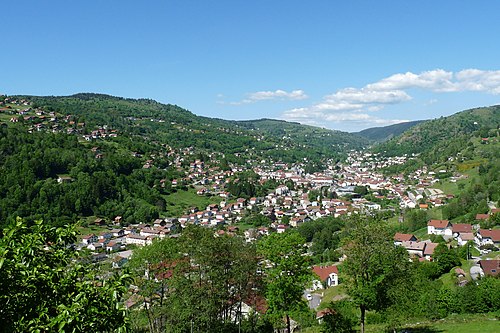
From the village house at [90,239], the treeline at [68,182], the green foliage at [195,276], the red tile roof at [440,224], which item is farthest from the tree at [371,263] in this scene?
the treeline at [68,182]

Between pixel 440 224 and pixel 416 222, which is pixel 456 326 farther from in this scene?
pixel 416 222

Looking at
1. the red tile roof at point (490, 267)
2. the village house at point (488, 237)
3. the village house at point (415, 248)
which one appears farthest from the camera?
the village house at point (415, 248)

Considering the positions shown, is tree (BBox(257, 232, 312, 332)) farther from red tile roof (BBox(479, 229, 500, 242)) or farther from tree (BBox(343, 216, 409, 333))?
red tile roof (BBox(479, 229, 500, 242))

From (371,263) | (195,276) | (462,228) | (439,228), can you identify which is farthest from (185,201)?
(371,263)

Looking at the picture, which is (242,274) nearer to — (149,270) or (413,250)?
(149,270)

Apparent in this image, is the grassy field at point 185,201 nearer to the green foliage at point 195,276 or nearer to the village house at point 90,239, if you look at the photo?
the village house at point 90,239

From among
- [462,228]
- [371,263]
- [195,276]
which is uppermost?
[371,263]
